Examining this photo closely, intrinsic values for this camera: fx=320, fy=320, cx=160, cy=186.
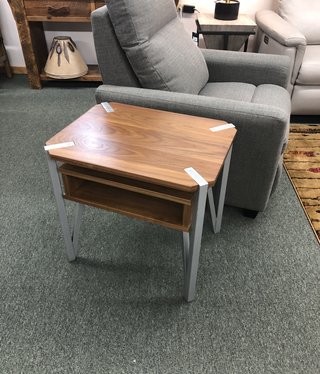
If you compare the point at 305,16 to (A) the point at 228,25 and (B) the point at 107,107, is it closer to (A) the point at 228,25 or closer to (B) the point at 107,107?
(A) the point at 228,25

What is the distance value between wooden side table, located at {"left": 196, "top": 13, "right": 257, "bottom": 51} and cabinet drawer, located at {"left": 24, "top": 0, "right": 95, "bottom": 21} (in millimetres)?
818

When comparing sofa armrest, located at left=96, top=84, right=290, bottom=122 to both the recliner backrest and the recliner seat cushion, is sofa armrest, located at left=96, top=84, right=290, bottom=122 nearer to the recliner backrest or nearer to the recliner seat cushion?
the recliner backrest

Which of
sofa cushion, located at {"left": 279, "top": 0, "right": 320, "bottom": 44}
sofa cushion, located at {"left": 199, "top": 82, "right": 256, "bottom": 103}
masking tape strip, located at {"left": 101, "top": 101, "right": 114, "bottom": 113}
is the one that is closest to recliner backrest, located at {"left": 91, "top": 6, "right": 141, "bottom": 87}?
masking tape strip, located at {"left": 101, "top": 101, "right": 114, "bottom": 113}

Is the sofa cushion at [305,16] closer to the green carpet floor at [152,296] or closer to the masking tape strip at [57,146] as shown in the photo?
→ the green carpet floor at [152,296]

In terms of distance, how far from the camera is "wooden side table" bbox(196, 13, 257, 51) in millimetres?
2127

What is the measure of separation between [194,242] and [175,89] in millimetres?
702

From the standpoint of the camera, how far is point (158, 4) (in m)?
1.35

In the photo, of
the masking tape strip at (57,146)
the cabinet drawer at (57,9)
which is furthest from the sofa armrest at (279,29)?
the masking tape strip at (57,146)

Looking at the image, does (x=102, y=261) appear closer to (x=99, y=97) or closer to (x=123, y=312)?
(x=123, y=312)

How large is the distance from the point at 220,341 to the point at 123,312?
1.08ft

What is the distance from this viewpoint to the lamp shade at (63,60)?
98.0 inches

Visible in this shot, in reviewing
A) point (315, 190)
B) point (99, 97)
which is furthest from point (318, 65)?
point (99, 97)

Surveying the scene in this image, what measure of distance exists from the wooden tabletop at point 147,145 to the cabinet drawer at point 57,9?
4.96ft

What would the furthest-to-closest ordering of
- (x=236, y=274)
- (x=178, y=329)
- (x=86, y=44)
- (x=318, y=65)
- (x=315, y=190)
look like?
(x=86, y=44) < (x=318, y=65) < (x=315, y=190) < (x=236, y=274) < (x=178, y=329)
